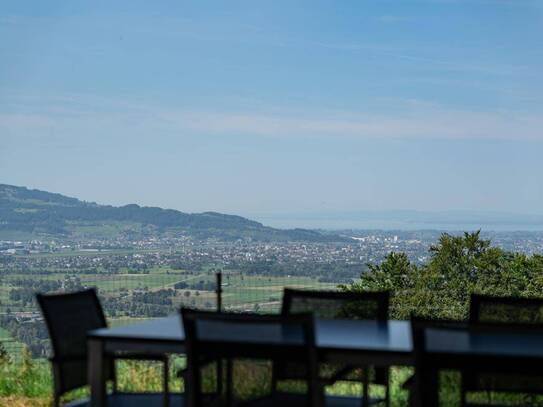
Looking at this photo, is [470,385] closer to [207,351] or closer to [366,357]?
[366,357]

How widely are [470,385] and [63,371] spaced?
5.53 ft

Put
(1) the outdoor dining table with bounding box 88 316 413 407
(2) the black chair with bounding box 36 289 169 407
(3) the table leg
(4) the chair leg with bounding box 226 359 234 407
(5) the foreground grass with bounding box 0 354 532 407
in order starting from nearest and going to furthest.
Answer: (4) the chair leg with bounding box 226 359 234 407, (1) the outdoor dining table with bounding box 88 316 413 407, (3) the table leg, (2) the black chair with bounding box 36 289 169 407, (5) the foreground grass with bounding box 0 354 532 407

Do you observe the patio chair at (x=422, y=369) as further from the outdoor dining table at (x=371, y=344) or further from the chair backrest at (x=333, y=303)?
the chair backrest at (x=333, y=303)

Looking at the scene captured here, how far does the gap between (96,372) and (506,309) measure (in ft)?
5.50

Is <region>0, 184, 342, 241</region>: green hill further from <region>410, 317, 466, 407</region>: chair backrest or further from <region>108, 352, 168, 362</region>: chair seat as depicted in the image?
<region>410, 317, 466, 407</region>: chair backrest

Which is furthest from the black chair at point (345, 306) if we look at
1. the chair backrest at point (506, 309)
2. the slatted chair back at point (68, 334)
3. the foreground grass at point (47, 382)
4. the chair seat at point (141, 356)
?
the foreground grass at point (47, 382)

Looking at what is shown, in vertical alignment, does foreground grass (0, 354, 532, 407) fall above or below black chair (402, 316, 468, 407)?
below

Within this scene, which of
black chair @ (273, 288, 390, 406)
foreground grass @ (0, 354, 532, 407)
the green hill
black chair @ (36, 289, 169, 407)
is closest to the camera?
black chair @ (36, 289, 169, 407)

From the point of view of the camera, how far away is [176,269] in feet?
91.7

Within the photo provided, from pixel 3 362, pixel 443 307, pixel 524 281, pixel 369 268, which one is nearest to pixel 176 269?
pixel 369 268

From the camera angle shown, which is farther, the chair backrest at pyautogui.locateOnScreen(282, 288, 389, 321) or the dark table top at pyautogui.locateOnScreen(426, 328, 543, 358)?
the chair backrest at pyautogui.locateOnScreen(282, 288, 389, 321)

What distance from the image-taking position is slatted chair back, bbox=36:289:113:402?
4309mm

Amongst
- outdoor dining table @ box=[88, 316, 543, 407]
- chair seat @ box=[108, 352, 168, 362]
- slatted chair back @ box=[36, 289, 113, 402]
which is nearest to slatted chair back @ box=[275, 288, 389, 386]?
outdoor dining table @ box=[88, 316, 543, 407]

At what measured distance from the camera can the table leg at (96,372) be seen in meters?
4.11
